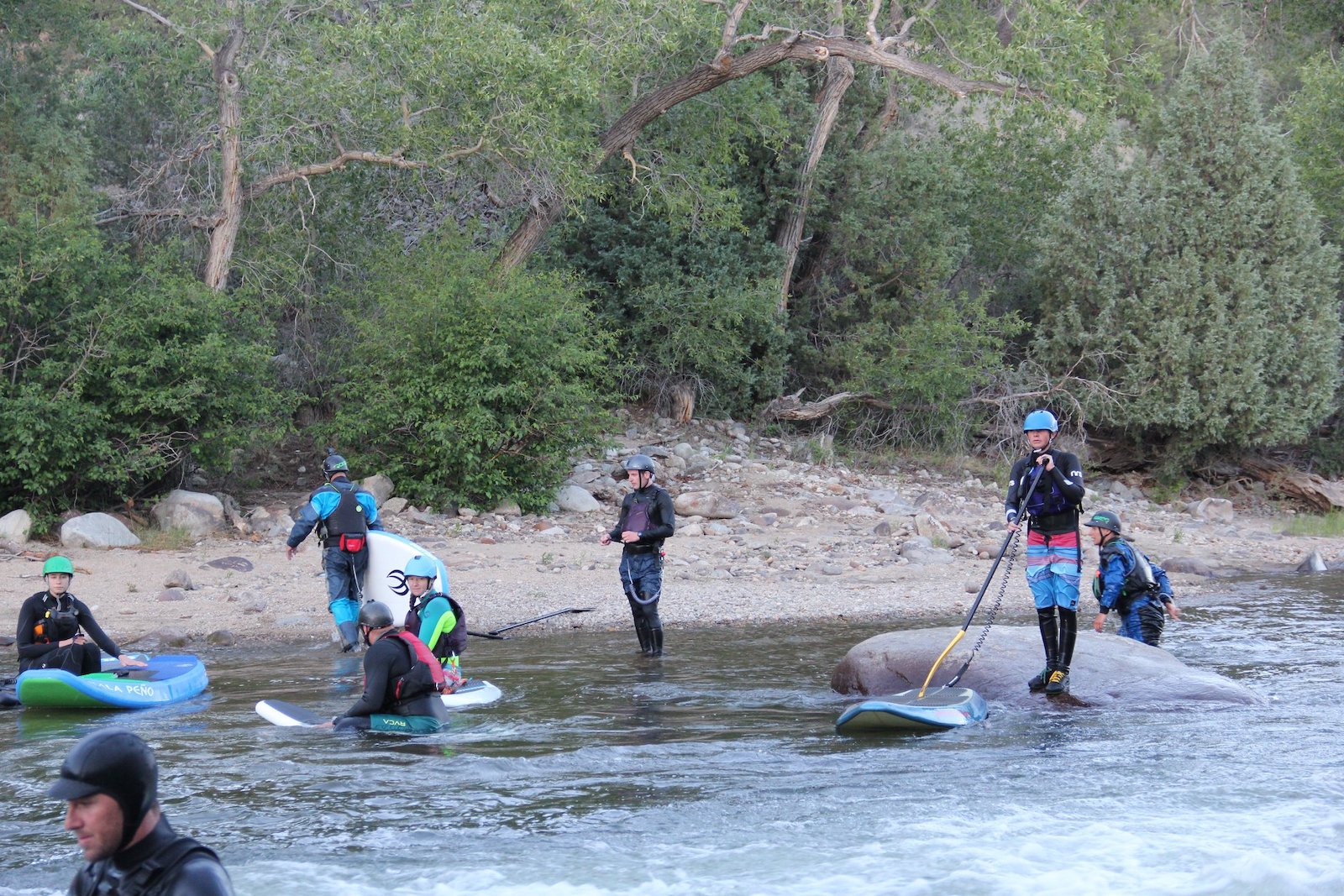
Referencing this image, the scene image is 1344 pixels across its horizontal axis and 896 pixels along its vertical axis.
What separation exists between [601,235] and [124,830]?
20.9 meters

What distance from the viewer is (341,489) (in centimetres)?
1129

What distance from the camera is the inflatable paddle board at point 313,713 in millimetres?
8477

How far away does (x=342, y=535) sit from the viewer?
36.7ft

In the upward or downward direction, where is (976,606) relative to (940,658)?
upward

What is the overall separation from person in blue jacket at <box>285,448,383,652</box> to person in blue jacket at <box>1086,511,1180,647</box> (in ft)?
19.9

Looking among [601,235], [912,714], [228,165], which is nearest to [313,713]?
[912,714]

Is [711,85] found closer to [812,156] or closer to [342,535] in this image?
[812,156]

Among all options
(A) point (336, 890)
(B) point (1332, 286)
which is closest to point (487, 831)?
(A) point (336, 890)

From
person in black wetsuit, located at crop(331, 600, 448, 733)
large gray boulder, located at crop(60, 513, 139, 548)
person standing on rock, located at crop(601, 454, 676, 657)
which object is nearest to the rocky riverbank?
large gray boulder, located at crop(60, 513, 139, 548)

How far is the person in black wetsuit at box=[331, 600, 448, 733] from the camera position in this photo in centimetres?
791

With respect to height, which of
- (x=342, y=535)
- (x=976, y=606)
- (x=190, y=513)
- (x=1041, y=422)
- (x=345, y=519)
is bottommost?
(x=976, y=606)

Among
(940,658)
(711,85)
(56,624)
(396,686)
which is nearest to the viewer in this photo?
(396,686)

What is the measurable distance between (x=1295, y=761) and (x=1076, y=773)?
133 cm

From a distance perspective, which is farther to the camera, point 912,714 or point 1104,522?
point 1104,522
